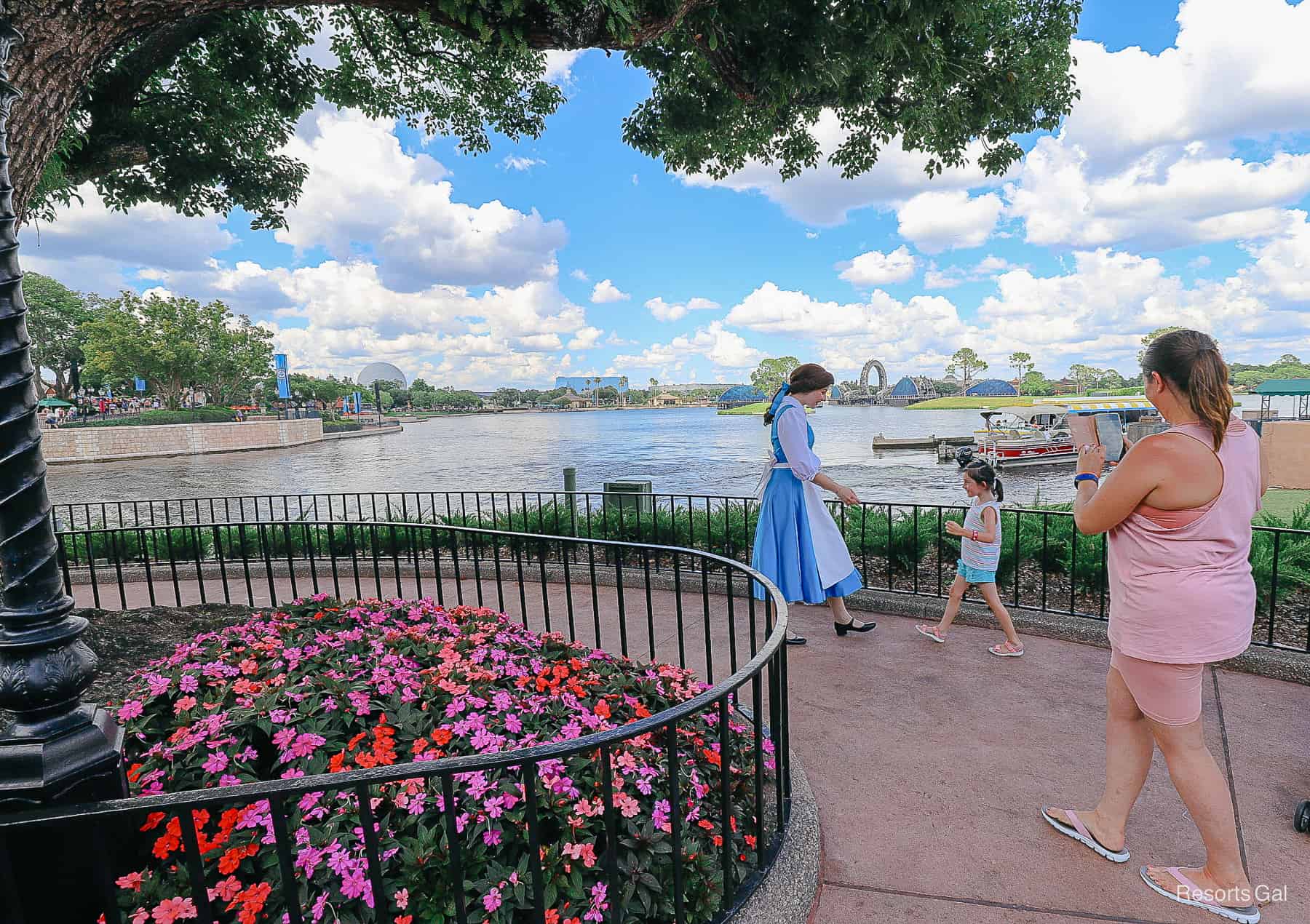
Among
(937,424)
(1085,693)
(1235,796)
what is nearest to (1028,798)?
(1235,796)

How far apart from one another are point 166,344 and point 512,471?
2999 cm

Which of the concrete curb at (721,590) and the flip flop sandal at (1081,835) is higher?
the flip flop sandal at (1081,835)

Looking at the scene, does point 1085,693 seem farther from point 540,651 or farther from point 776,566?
point 540,651

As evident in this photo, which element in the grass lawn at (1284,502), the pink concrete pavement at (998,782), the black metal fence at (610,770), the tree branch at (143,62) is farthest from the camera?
the grass lawn at (1284,502)

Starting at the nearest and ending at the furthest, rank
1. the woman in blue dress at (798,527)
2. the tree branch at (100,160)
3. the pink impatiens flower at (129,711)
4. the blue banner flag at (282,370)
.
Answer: the pink impatiens flower at (129,711) < the woman in blue dress at (798,527) < the tree branch at (100,160) < the blue banner flag at (282,370)

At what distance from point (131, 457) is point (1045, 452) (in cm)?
A: 5264

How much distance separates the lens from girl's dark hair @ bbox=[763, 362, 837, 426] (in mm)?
4203

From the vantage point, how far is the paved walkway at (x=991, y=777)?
2168 millimetres

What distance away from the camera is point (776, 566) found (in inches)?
172

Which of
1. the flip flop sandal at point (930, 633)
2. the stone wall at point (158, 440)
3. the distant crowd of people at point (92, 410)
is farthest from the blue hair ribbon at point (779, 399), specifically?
Answer: the distant crowd of people at point (92, 410)

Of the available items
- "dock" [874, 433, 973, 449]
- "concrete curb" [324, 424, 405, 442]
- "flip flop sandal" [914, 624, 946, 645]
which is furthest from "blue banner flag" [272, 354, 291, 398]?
"flip flop sandal" [914, 624, 946, 645]

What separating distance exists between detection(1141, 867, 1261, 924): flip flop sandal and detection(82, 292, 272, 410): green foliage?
55908mm

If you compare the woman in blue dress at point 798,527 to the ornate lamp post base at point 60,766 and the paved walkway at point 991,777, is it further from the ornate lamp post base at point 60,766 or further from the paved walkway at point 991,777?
the ornate lamp post base at point 60,766

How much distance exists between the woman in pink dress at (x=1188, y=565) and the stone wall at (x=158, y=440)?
4209cm
